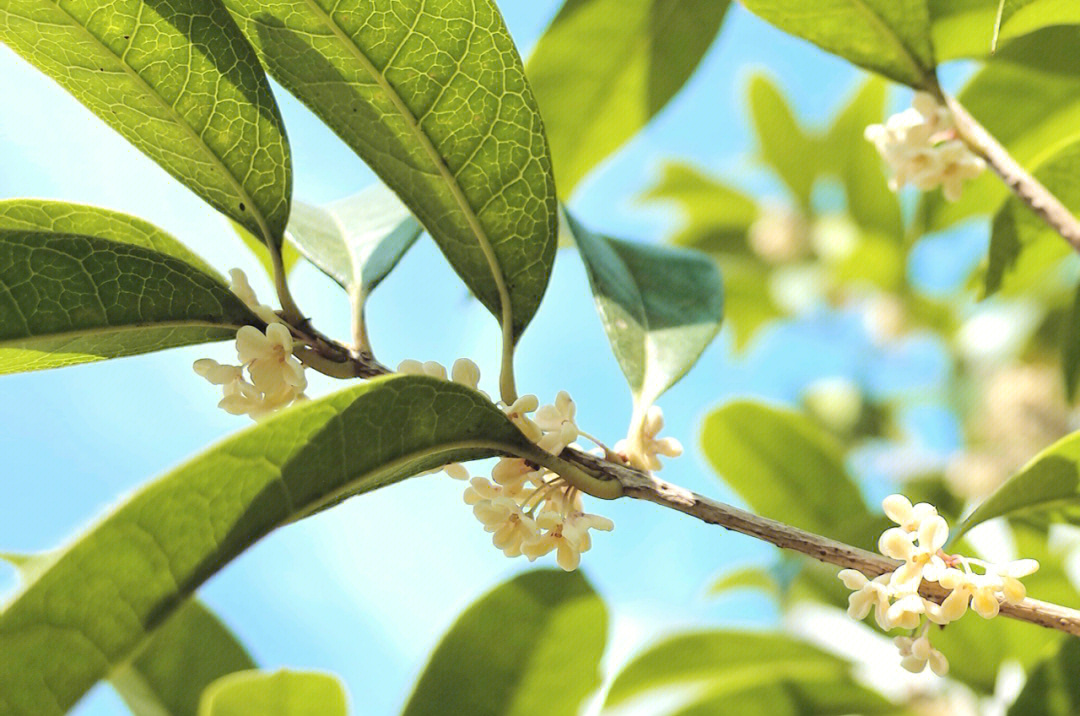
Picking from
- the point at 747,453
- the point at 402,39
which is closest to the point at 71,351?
the point at 402,39

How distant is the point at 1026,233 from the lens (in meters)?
1.42

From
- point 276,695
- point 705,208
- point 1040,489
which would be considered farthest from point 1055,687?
point 705,208

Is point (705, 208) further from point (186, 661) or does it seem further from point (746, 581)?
point (186, 661)

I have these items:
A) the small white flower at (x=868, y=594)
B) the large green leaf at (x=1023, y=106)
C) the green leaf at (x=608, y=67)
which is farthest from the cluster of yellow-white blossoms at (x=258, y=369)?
the large green leaf at (x=1023, y=106)

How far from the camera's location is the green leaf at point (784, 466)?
73.0 inches

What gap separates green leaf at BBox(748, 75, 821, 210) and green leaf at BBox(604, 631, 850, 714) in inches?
77.4

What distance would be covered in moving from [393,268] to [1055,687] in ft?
3.63

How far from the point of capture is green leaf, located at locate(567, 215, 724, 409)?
3.69 ft

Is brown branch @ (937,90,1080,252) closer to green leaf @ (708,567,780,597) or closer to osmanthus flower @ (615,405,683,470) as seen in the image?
osmanthus flower @ (615,405,683,470)

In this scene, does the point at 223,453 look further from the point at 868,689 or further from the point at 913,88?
the point at 868,689

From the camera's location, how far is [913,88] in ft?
4.20

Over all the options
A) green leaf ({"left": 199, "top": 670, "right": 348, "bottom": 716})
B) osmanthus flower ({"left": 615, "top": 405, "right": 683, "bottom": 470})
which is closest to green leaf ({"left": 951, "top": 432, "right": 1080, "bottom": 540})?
osmanthus flower ({"left": 615, "top": 405, "right": 683, "bottom": 470})

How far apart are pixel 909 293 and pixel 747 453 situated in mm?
1630

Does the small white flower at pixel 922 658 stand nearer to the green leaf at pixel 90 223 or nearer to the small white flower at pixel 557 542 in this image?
the small white flower at pixel 557 542
